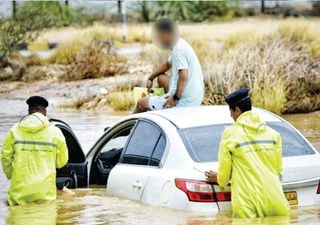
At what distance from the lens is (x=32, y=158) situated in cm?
1104

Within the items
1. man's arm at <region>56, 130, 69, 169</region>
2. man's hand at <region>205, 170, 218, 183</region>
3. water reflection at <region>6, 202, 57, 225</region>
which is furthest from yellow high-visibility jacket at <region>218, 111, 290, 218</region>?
man's arm at <region>56, 130, 69, 169</region>

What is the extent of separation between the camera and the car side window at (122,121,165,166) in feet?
34.3

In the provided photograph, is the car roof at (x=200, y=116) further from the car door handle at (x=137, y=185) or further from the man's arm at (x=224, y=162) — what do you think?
the man's arm at (x=224, y=162)

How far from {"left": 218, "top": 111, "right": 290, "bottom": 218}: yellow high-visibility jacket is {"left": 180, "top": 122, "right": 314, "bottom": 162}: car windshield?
1.79 ft

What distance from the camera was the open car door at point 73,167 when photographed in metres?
12.0

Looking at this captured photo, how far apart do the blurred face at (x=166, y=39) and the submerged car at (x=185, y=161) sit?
2.12 metres

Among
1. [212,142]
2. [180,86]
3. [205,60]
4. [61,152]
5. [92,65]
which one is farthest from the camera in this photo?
[92,65]

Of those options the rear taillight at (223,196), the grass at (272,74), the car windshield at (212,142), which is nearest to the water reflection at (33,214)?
the car windshield at (212,142)

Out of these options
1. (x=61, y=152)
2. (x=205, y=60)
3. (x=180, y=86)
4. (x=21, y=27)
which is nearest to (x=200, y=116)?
(x=61, y=152)

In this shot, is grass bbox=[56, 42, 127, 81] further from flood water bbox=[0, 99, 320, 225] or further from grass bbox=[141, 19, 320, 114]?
flood water bbox=[0, 99, 320, 225]

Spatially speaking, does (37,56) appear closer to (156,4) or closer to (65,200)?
(156,4)

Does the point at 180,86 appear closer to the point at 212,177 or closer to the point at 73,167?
the point at 73,167

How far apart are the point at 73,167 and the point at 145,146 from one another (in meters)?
1.56

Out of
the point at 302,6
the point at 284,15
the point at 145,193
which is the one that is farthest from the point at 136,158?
the point at 302,6
